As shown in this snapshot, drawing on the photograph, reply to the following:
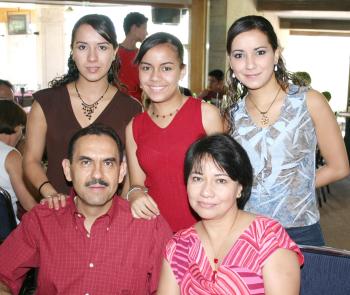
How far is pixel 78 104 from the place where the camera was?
2201 millimetres

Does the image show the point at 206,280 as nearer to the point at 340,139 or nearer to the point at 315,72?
the point at 340,139

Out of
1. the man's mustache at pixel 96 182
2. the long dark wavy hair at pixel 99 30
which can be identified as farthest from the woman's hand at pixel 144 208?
the long dark wavy hair at pixel 99 30

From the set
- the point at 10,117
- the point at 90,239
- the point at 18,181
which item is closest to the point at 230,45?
the point at 90,239

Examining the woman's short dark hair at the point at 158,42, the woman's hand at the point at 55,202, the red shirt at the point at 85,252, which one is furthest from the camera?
the woman's short dark hair at the point at 158,42

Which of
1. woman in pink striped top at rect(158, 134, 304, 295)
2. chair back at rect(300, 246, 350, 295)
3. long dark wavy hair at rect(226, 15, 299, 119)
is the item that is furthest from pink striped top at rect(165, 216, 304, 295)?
long dark wavy hair at rect(226, 15, 299, 119)

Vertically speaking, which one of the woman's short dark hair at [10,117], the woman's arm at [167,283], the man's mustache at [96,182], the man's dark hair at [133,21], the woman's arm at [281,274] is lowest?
the woman's arm at [167,283]

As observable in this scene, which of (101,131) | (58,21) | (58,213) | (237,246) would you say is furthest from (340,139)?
(58,21)

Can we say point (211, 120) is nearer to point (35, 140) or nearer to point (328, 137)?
point (328, 137)

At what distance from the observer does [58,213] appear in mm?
1768

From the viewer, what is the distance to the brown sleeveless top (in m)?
2.14

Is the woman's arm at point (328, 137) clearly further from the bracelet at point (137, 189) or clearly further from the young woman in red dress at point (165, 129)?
the bracelet at point (137, 189)

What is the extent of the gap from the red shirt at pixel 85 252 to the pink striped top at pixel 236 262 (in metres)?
0.21

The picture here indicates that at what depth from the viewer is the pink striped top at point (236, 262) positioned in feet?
4.50

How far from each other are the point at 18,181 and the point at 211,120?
118 cm
